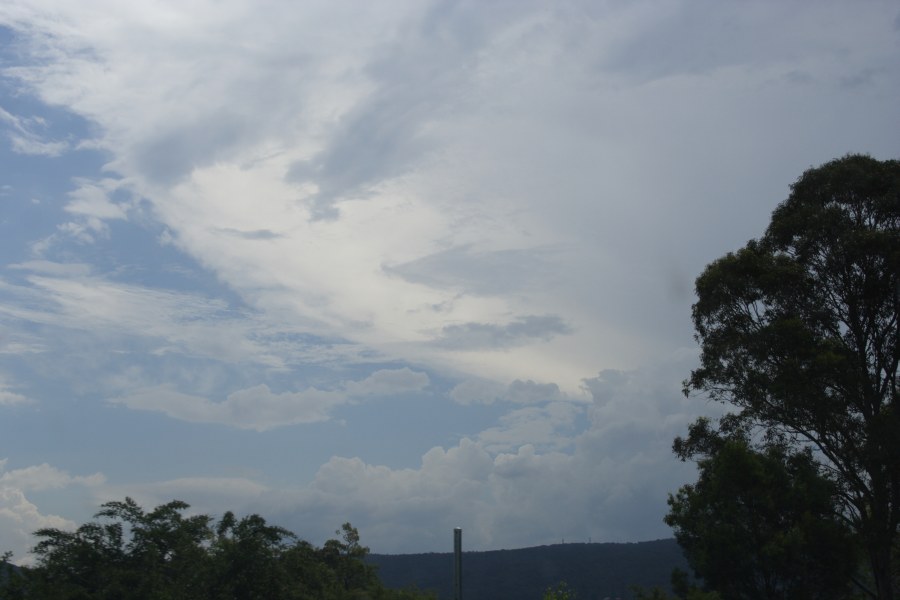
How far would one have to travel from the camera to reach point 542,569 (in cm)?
14500

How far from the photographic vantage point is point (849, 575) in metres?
33.5

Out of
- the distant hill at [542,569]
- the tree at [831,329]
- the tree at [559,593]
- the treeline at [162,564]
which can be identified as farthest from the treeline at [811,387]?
the distant hill at [542,569]

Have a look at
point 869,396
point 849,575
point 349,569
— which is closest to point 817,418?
point 869,396

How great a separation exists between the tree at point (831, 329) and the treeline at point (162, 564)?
17.1 meters

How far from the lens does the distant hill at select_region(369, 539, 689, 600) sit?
5153 inches

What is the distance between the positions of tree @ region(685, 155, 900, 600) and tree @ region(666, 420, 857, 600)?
46.1 inches

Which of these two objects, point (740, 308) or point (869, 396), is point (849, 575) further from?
point (740, 308)

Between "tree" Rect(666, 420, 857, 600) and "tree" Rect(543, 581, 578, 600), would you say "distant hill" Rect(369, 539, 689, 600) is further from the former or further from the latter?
"tree" Rect(543, 581, 578, 600)

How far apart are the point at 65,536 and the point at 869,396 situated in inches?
1029

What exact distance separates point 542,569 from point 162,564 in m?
126

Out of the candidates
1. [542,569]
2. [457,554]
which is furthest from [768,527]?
[542,569]

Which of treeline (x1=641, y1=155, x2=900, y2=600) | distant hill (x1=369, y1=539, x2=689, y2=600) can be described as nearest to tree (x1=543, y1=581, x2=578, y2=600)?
treeline (x1=641, y1=155, x2=900, y2=600)

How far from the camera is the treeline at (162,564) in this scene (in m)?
24.8

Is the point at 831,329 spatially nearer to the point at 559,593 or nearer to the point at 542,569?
the point at 559,593
